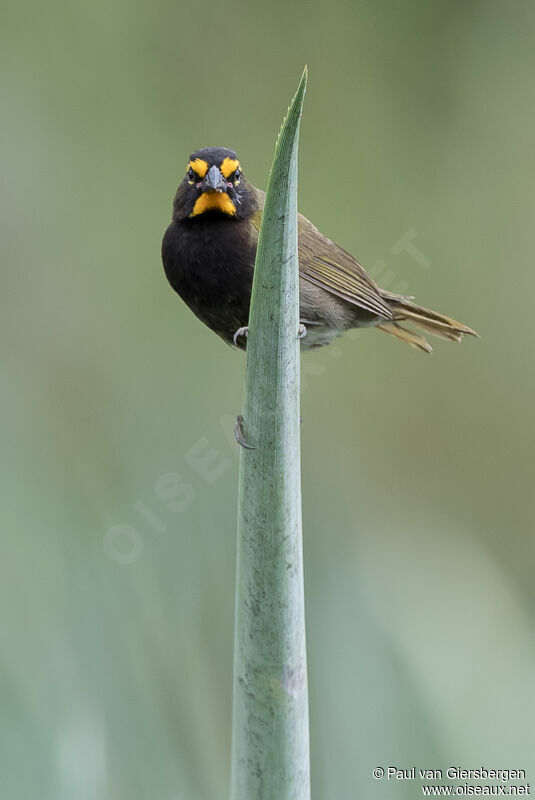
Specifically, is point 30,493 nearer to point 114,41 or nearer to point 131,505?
point 131,505

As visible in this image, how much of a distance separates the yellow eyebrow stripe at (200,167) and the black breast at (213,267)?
0.33ft

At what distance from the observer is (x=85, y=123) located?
213 centimetres

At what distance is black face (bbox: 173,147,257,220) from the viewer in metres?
2.18

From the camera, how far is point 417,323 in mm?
2732

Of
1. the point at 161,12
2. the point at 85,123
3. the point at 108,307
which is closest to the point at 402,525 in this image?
the point at 108,307

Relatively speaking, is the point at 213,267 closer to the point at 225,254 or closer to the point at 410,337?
the point at 225,254

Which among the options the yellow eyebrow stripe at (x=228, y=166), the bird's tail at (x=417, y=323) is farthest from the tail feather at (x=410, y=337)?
the yellow eyebrow stripe at (x=228, y=166)

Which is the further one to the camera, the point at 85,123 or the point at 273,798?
the point at 85,123

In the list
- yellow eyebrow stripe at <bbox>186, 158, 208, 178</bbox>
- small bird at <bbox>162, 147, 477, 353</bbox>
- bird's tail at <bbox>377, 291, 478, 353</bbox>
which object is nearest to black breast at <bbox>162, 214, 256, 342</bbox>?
small bird at <bbox>162, 147, 477, 353</bbox>

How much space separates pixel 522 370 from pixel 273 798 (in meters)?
1.44

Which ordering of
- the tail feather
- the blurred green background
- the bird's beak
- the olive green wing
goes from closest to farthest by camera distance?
the blurred green background, the bird's beak, the olive green wing, the tail feather

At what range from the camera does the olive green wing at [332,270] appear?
250cm

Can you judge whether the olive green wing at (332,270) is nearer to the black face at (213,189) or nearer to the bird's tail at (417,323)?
the bird's tail at (417,323)

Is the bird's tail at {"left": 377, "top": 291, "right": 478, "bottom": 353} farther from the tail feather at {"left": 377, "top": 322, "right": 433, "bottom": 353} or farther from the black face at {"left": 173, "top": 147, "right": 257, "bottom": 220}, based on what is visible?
the black face at {"left": 173, "top": 147, "right": 257, "bottom": 220}
